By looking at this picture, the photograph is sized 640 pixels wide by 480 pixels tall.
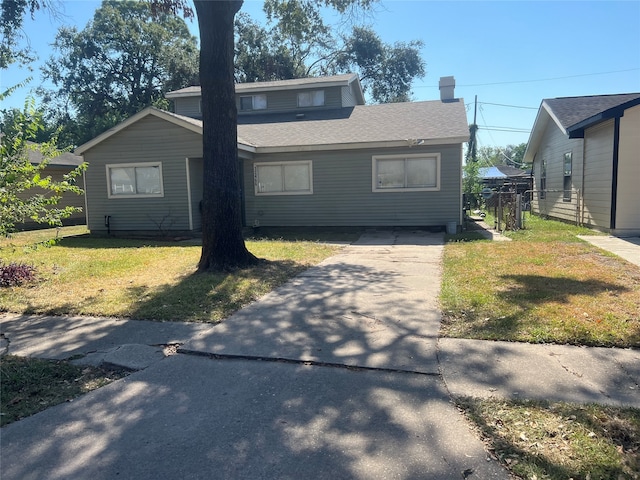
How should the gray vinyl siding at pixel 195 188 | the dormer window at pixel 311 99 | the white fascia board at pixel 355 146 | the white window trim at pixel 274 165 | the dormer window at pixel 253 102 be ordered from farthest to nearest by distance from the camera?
the dormer window at pixel 253 102
the dormer window at pixel 311 99
the white window trim at pixel 274 165
the gray vinyl siding at pixel 195 188
the white fascia board at pixel 355 146

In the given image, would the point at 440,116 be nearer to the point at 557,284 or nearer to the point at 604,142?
the point at 604,142

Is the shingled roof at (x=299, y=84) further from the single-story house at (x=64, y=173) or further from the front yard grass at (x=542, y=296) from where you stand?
the front yard grass at (x=542, y=296)

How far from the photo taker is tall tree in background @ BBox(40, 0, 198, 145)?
1357 inches

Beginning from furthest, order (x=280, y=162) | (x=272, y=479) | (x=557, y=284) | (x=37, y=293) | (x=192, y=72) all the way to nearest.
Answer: (x=192, y=72), (x=280, y=162), (x=37, y=293), (x=557, y=284), (x=272, y=479)

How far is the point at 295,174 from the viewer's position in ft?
49.9

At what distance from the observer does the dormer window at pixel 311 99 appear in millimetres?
19406

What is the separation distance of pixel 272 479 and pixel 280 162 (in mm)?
13334

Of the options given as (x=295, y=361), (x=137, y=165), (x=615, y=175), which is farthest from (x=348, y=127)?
(x=295, y=361)

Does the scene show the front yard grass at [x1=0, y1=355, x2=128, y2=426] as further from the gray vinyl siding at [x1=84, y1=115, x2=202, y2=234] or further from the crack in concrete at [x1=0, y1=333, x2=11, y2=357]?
the gray vinyl siding at [x1=84, y1=115, x2=202, y2=234]

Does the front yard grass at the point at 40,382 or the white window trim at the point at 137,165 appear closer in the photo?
the front yard grass at the point at 40,382

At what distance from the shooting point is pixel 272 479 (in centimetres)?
249

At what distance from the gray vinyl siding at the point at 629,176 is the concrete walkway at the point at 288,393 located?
8.67 m

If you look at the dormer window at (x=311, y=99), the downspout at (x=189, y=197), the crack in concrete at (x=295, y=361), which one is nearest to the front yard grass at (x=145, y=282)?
the crack in concrete at (x=295, y=361)

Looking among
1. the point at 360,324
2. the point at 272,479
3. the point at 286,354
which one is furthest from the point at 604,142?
the point at 272,479
